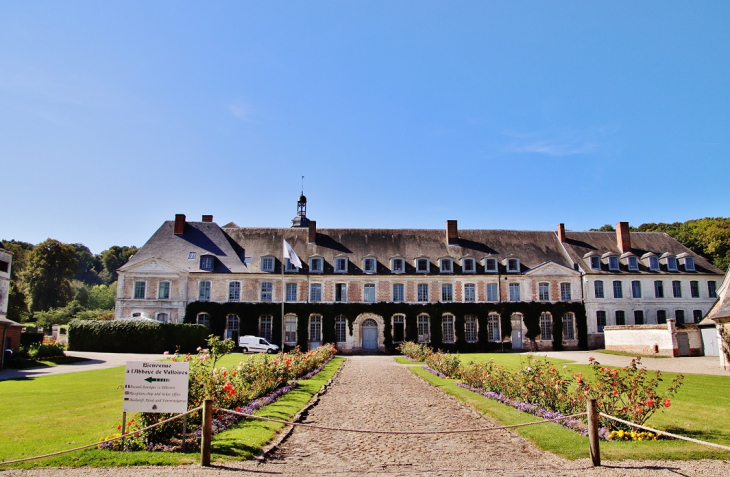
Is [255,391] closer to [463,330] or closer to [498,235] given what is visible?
[463,330]

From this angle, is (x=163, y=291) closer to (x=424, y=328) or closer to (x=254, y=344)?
(x=254, y=344)

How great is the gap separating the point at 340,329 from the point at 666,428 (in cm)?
2683

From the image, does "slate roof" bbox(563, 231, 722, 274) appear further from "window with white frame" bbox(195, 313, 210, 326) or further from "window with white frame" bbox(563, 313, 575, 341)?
"window with white frame" bbox(195, 313, 210, 326)

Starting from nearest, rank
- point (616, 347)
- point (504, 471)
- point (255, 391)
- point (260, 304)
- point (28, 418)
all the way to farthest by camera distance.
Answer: point (504, 471)
point (28, 418)
point (255, 391)
point (616, 347)
point (260, 304)

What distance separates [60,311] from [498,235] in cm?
4253

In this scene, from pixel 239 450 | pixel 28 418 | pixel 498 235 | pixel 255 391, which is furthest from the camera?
pixel 498 235

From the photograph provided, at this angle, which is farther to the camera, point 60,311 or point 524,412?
point 60,311

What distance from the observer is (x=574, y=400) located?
9.39m

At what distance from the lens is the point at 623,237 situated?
3781 cm

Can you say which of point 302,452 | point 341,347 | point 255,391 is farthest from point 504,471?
point 341,347

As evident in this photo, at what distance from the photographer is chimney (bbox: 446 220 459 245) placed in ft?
124

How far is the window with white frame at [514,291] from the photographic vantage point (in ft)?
117

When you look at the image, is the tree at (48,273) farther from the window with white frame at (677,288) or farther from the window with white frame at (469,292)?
the window with white frame at (677,288)

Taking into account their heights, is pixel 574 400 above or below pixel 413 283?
below
